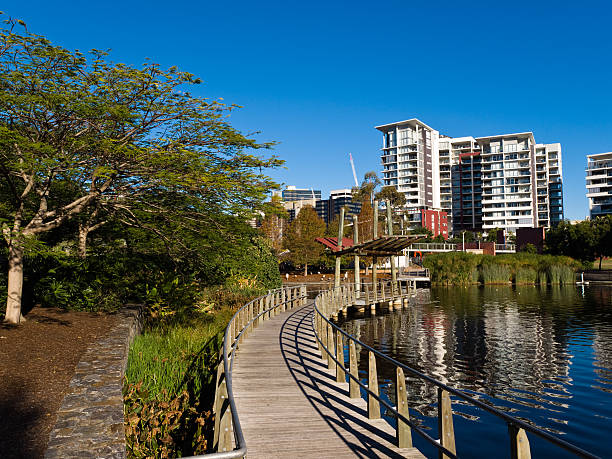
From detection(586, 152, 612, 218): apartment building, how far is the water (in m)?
108

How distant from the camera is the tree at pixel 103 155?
1130 centimetres

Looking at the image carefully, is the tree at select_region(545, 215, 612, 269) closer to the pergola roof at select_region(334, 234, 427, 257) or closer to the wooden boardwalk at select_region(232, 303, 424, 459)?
the pergola roof at select_region(334, 234, 427, 257)

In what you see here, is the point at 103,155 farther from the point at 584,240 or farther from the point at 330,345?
the point at 584,240

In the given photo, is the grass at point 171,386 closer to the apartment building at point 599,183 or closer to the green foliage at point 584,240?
the green foliage at point 584,240

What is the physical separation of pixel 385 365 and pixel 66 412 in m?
12.6

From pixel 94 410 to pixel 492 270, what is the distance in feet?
179

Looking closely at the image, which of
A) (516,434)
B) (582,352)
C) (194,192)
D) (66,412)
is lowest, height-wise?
(582,352)

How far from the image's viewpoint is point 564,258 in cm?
5900

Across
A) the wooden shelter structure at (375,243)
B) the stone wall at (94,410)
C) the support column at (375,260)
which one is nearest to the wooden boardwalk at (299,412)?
the stone wall at (94,410)

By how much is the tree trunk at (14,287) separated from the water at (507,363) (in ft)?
33.4

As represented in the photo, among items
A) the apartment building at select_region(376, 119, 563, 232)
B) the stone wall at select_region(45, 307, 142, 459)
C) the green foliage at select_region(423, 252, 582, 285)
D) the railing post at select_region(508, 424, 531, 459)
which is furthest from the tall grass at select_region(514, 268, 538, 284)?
the apartment building at select_region(376, 119, 563, 232)

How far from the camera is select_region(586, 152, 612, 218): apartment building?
129250 mm

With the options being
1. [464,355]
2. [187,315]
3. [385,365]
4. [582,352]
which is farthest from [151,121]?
[582,352]

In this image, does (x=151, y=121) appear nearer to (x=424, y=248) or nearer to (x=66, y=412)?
(x=66, y=412)
